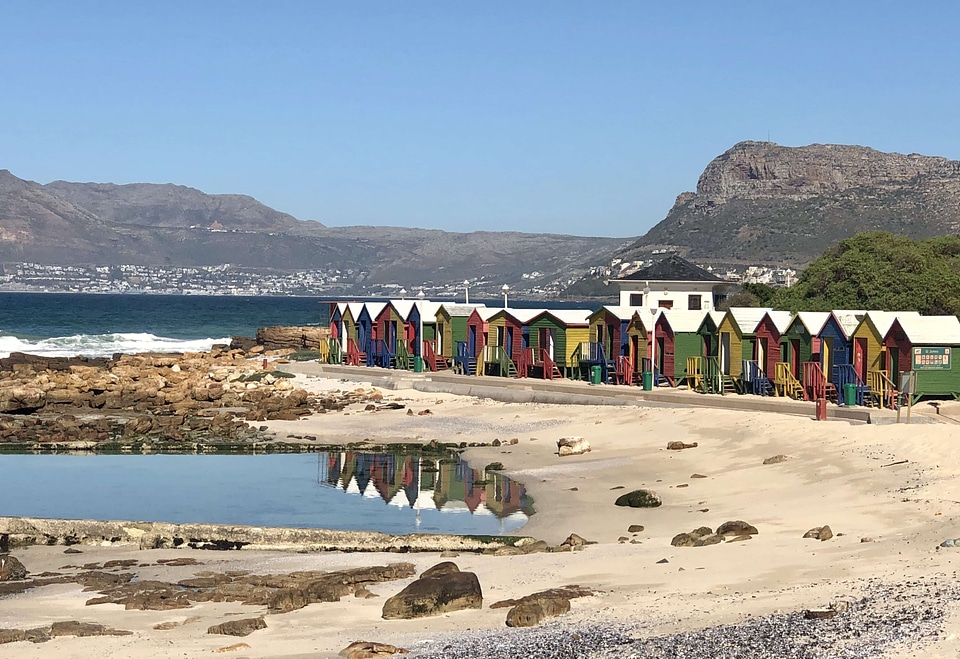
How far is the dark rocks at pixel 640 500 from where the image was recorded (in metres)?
24.6

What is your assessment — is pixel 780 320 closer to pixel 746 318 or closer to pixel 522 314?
pixel 746 318

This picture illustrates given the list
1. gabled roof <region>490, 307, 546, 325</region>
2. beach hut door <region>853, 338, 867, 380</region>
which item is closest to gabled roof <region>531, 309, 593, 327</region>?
gabled roof <region>490, 307, 546, 325</region>

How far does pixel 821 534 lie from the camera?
61.6 ft

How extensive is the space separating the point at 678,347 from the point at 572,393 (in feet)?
14.7

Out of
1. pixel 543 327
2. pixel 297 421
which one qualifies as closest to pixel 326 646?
pixel 297 421

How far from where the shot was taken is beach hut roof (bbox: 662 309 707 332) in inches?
1751

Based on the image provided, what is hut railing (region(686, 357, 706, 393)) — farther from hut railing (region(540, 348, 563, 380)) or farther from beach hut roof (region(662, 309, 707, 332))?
hut railing (region(540, 348, 563, 380))

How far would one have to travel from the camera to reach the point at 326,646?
13.6 metres

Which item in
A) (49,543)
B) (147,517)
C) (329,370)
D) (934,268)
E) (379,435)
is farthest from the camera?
(329,370)

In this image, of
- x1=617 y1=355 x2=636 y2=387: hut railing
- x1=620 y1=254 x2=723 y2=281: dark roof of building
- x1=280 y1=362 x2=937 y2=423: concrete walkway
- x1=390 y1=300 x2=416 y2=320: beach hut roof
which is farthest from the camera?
x1=620 y1=254 x2=723 y2=281: dark roof of building

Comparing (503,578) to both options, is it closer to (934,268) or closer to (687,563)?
(687,563)

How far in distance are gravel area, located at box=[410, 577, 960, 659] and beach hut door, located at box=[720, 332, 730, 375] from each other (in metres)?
29.1

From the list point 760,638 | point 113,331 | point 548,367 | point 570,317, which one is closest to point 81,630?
point 760,638

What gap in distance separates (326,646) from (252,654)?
774 mm
